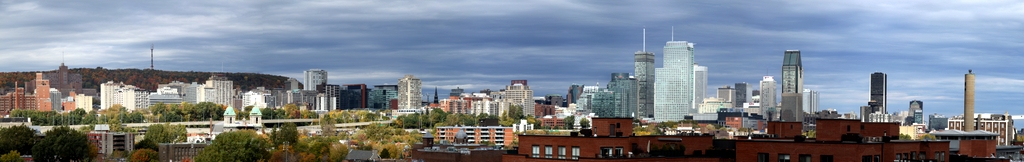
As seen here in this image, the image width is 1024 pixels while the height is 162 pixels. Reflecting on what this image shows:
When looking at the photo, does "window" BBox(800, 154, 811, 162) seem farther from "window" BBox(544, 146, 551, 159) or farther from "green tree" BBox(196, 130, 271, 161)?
"green tree" BBox(196, 130, 271, 161)

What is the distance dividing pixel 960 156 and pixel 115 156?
428ft

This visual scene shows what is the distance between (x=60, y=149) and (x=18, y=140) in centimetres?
1327

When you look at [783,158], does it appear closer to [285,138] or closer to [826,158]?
[826,158]

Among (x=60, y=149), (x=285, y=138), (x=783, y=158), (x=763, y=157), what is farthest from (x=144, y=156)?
(x=783, y=158)

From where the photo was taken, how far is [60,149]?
143000 millimetres

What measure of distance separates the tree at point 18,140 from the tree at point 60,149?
3.88 m

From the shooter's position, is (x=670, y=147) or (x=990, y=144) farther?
(x=990, y=144)

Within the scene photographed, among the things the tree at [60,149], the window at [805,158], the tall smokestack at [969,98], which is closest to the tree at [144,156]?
the tree at [60,149]

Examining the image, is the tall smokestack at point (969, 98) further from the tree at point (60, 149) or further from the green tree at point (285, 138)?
the tree at point (60, 149)

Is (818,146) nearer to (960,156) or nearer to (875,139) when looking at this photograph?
(875,139)

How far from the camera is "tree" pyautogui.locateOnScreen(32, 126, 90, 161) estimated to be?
143m

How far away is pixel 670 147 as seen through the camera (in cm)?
6103

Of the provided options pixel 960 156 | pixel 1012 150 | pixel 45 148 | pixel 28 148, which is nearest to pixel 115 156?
pixel 28 148

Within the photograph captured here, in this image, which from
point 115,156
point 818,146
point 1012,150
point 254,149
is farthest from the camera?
point 115,156
